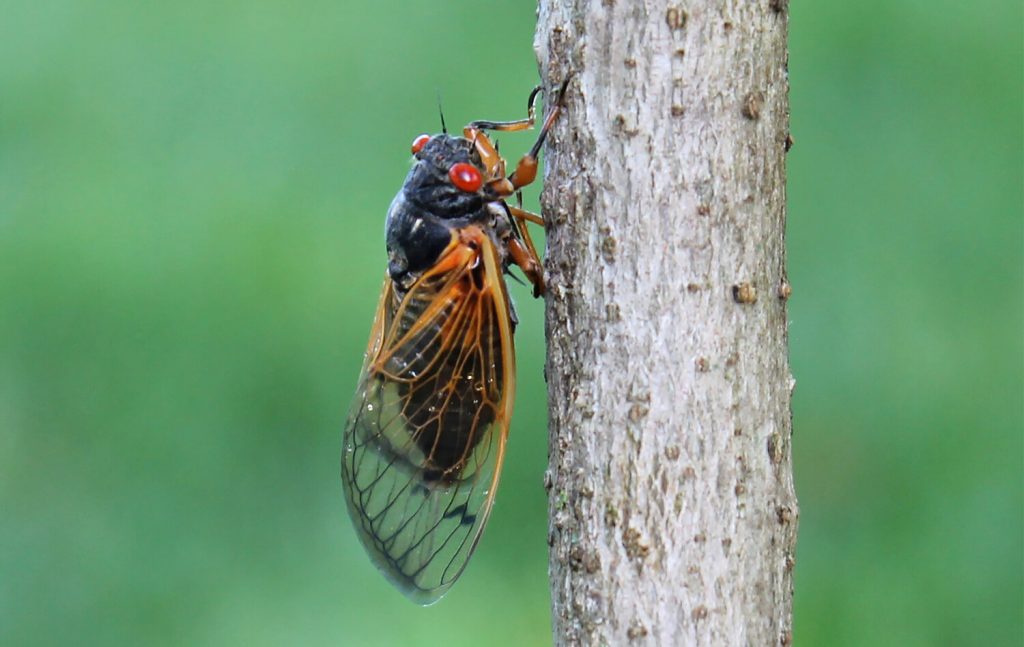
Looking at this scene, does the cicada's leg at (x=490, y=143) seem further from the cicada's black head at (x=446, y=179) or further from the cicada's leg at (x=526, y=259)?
the cicada's leg at (x=526, y=259)

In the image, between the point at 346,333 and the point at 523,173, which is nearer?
the point at 523,173

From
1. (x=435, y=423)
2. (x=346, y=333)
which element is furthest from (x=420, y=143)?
(x=346, y=333)

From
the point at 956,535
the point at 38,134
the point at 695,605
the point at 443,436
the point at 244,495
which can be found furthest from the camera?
the point at 38,134

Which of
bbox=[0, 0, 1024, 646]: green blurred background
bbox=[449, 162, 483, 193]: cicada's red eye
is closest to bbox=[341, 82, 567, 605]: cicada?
bbox=[449, 162, 483, 193]: cicada's red eye

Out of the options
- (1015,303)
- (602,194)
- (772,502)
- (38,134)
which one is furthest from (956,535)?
(38,134)

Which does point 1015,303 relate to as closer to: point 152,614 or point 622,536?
point 622,536

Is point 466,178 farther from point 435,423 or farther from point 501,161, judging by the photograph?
point 435,423

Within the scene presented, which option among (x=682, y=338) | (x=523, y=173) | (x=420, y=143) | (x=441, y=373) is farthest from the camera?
(x=420, y=143)
